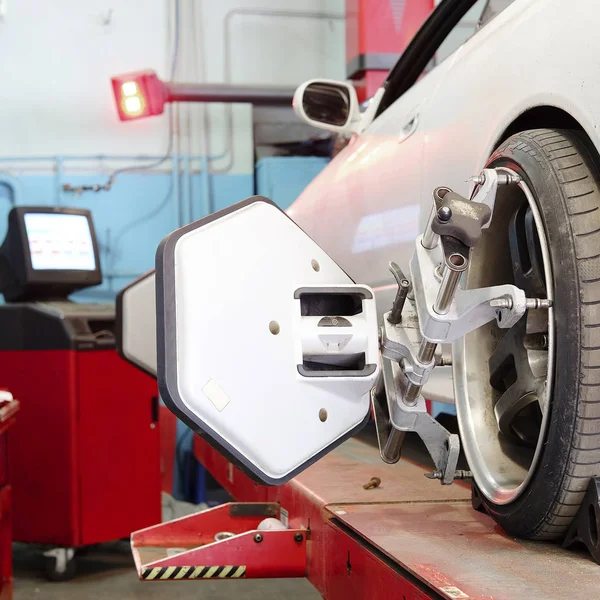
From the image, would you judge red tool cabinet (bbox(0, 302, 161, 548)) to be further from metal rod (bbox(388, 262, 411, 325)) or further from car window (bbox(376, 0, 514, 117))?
metal rod (bbox(388, 262, 411, 325))

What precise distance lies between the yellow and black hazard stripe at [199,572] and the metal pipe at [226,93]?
12.0 ft

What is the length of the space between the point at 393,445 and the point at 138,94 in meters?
3.78

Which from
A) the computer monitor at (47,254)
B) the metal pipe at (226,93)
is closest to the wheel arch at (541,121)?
the computer monitor at (47,254)

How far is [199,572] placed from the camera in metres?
1.61

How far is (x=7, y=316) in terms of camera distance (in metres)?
3.47

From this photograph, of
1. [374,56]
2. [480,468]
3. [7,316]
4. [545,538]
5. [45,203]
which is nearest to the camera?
[545,538]

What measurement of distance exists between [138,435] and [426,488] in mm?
1997

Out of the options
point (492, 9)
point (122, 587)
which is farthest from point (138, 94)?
point (492, 9)

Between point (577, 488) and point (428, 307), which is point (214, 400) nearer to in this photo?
point (428, 307)

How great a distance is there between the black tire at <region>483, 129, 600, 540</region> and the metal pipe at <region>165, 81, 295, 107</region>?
3.84 m

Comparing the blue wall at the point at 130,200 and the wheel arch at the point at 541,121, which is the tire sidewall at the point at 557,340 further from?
the blue wall at the point at 130,200

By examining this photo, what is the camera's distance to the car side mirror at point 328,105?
2.62m

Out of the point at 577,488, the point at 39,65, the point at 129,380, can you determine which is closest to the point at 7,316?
the point at 129,380

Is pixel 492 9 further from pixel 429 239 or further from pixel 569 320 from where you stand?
pixel 569 320
